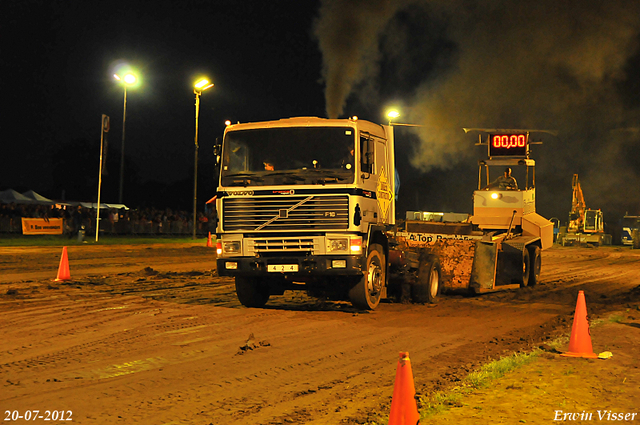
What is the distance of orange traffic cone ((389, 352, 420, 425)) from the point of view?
4.82 m

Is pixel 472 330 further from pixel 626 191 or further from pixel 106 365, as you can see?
pixel 626 191

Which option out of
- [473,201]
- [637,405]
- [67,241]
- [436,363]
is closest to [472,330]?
[436,363]

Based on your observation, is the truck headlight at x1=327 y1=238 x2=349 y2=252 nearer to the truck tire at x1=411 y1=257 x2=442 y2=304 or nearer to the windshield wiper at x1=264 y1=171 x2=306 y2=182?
the windshield wiper at x1=264 y1=171 x2=306 y2=182

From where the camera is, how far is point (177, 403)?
243 inches

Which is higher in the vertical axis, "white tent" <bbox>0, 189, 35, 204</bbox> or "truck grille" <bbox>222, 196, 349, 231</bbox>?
"white tent" <bbox>0, 189, 35, 204</bbox>

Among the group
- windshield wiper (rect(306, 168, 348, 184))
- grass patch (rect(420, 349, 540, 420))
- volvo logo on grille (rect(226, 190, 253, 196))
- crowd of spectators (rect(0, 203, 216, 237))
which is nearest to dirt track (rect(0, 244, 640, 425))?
grass patch (rect(420, 349, 540, 420))

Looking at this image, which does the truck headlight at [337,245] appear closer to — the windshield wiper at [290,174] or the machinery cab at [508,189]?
the windshield wiper at [290,174]

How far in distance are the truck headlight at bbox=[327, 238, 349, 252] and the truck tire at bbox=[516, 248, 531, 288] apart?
802cm

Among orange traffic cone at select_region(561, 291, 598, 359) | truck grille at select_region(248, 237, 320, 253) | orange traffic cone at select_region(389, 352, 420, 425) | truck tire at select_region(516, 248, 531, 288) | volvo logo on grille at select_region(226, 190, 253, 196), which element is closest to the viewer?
orange traffic cone at select_region(389, 352, 420, 425)

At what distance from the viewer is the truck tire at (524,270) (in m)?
17.8

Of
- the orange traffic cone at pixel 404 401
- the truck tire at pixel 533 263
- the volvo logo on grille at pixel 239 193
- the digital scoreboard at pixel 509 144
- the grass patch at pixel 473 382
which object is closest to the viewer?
the orange traffic cone at pixel 404 401

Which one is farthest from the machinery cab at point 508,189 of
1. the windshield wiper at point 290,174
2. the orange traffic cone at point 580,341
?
the orange traffic cone at point 580,341

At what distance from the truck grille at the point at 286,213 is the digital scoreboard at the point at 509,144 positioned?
11.3 m

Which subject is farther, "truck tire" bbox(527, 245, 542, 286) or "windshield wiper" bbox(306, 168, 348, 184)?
"truck tire" bbox(527, 245, 542, 286)
